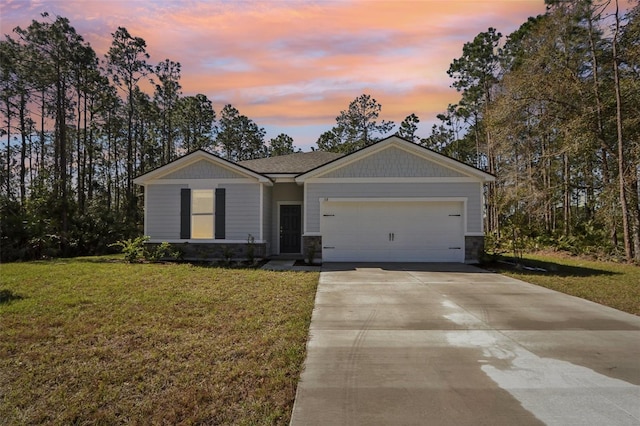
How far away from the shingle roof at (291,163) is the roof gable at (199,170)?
60.8 inches

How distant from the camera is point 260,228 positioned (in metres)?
12.9

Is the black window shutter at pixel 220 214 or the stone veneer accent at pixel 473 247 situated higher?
the black window shutter at pixel 220 214

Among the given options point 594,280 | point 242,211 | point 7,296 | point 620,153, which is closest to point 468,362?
point 594,280

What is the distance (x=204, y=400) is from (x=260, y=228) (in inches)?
389

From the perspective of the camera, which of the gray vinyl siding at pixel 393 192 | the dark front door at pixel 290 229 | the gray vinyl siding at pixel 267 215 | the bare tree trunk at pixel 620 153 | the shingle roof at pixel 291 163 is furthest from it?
the dark front door at pixel 290 229

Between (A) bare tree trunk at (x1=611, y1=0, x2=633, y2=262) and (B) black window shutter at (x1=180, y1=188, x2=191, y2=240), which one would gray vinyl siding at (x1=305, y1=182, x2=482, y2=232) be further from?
(A) bare tree trunk at (x1=611, y1=0, x2=633, y2=262)

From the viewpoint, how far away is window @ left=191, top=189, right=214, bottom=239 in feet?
42.5

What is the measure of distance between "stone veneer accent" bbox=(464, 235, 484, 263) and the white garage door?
0.26m

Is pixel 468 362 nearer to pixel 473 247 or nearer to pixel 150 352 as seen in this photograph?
pixel 150 352

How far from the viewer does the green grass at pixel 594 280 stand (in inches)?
280

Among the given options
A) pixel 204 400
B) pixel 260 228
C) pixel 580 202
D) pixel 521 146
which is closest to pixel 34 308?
pixel 204 400

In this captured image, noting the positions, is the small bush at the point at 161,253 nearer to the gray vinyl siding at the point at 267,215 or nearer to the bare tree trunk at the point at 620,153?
the gray vinyl siding at the point at 267,215

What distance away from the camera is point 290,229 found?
14812 millimetres

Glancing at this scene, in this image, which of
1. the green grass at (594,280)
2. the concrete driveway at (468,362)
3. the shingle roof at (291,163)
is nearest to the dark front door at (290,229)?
the shingle roof at (291,163)
